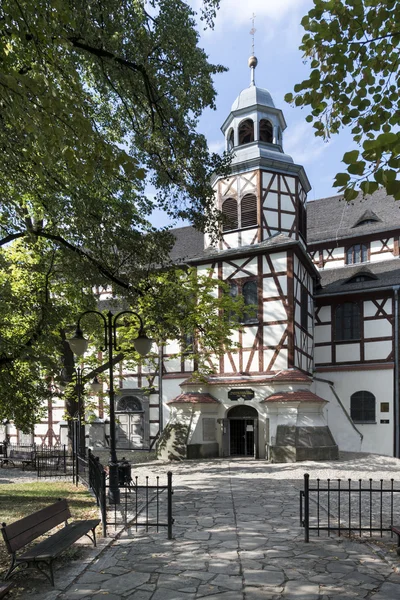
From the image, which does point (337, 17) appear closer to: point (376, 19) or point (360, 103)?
point (376, 19)

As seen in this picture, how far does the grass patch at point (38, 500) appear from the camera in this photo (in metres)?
10.3

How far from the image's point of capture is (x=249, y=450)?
2295cm

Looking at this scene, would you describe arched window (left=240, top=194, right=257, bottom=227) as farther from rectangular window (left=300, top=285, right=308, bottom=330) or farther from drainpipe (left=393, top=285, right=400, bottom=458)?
drainpipe (left=393, top=285, right=400, bottom=458)

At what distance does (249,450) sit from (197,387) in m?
3.57

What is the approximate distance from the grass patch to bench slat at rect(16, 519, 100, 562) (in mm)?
336

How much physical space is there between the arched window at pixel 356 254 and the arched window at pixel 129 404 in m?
13.7

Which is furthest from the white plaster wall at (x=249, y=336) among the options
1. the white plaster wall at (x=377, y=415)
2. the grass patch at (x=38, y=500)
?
the grass patch at (x=38, y=500)

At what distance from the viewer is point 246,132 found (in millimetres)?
26078

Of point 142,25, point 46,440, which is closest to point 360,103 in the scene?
point 142,25

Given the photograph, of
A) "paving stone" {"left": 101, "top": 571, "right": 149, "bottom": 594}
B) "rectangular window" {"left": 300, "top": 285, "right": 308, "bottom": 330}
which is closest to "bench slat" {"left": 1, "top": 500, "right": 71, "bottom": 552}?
"paving stone" {"left": 101, "top": 571, "right": 149, "bottom": 594}

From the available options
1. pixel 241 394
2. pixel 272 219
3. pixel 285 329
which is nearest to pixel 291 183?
pixel 272 219

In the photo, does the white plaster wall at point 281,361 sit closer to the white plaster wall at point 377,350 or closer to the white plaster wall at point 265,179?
the white plaster wall at point 377,350

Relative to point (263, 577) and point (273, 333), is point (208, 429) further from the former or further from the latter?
point (263, 577)

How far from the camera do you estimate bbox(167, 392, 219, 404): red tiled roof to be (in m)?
22.5
